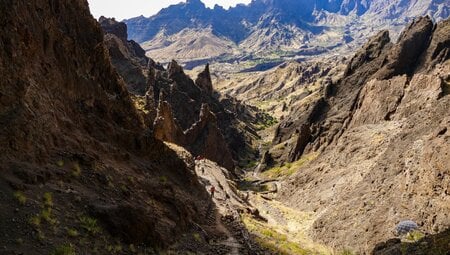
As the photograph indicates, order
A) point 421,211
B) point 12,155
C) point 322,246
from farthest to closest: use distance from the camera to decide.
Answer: point 322,246
point 421,211
point 12,155

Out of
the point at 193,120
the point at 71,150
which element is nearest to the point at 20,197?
the point at 71,150

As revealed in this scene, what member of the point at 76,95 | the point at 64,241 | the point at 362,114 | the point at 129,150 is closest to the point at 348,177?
the point at 362,114

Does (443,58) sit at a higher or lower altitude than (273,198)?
higher

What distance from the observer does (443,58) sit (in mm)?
93625

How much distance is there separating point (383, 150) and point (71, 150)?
1688 inches

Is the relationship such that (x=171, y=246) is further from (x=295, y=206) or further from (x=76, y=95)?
(x=295, y=206)

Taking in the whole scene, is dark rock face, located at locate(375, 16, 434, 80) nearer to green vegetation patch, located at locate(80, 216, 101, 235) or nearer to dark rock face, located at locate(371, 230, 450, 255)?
dark rock face, located at locate(371, 230, 450, 255)

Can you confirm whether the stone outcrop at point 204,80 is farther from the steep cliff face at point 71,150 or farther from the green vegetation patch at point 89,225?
the green vegetation patch at point 89,225

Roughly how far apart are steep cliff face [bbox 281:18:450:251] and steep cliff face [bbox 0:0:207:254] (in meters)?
17.5

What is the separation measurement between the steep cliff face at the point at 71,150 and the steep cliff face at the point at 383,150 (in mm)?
17473

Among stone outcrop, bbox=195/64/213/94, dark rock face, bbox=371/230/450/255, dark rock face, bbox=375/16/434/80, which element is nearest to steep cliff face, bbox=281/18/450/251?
dark rock face, bbox=375/16/434/80

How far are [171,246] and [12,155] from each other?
379 inches

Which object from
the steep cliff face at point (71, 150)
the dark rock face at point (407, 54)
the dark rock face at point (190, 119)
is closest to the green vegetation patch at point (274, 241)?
the steep cliff face at point (71, 150)

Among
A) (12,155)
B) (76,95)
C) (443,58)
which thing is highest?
(443,58)
